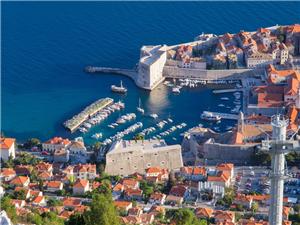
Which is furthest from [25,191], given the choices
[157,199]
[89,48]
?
[89,48]

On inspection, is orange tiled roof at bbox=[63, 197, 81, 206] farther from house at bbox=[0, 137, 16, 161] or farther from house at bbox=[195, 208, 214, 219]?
house at bbox=[0, 137, 16, 161]

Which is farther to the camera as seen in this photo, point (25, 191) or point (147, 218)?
point (25, 191)

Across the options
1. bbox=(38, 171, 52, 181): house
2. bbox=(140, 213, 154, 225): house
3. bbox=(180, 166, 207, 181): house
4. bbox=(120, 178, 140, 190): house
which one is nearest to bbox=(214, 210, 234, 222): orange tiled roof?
bbox=(140, 213, 154, 225): house

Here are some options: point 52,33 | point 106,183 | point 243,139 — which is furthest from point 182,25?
point 106,183

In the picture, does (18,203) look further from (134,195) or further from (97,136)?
(97,136)

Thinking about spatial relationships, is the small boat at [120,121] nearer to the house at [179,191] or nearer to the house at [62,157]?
the house at [62,157]

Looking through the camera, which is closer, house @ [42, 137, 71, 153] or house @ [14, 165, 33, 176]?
house @ [14, 165, 33, 176]

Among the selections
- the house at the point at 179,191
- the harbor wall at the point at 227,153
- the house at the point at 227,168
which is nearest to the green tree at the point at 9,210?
the house at the point at 179,191

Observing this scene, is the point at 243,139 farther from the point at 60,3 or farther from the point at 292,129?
the point at 60,3
